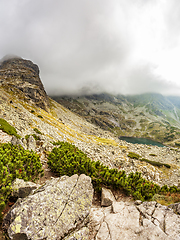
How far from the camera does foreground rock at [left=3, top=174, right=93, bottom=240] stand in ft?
19.9

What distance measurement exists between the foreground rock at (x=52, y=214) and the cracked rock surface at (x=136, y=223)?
157cm

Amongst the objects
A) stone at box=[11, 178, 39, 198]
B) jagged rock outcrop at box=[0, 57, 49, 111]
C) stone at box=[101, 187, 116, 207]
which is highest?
jagged rock outcrop at box=[0, 57, 49, 111]

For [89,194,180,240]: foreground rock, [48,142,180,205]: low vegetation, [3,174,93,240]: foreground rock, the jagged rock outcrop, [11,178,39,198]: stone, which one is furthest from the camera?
the jagged rock outcrop

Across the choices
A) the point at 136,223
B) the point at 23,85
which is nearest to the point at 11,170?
the point at 136,223

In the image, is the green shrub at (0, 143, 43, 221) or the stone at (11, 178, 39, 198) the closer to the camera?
the green shrub at (0, 143, 43, 221)

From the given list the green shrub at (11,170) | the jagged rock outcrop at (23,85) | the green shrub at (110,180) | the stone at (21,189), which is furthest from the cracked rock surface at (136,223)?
the jagged rock outcrop at (23,85)

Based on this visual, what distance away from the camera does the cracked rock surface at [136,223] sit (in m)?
7.02

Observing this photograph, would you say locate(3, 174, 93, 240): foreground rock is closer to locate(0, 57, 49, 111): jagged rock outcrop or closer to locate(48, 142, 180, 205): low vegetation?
locate(48, 142, 180, 205): low vegetation

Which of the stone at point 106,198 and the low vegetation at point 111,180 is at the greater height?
the low vegetation at point 111,180

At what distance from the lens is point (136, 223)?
26.5 feet

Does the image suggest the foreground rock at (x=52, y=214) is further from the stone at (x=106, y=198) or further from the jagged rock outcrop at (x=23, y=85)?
the jagged rock outcrop at (x=23, y=85)

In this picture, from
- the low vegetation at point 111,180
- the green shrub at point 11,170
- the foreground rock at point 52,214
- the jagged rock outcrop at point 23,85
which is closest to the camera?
the foreground rock at point 52,214

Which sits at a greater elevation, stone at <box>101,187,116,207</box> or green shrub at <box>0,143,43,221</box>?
green shrub at <box>0,143,43,221</box>

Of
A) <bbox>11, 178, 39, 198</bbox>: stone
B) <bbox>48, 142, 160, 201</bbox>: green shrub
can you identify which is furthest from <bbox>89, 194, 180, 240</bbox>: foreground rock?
<bbox>11, 178, 39, 198</bbox>: stone
